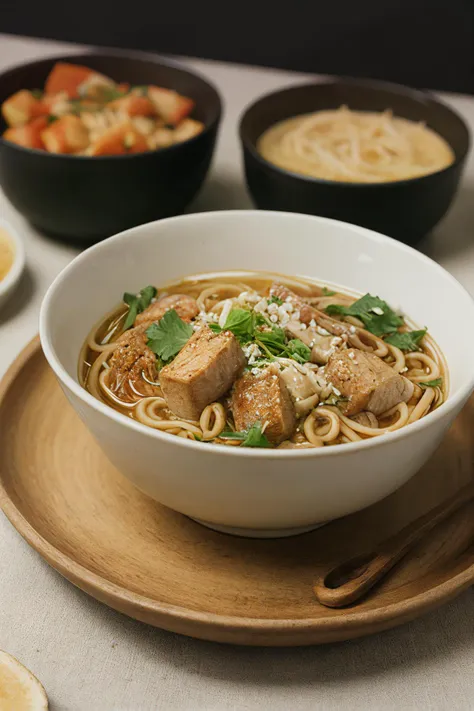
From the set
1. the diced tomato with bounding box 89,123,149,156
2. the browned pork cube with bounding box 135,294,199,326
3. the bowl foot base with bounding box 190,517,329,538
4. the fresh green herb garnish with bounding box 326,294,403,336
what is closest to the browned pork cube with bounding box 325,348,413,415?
the fresh green herb garnish with bounding box 326,294,403,336

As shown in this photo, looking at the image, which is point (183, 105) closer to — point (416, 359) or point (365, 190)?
point (365, 190)

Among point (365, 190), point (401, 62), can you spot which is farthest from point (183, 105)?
point (401, 62)

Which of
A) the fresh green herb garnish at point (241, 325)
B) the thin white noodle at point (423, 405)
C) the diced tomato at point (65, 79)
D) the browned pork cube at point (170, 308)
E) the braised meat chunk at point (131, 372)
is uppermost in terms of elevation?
the fresh green herb garnish at point (241, 325)

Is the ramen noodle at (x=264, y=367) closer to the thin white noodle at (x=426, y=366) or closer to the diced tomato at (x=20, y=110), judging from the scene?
the thin white noodle at (x=426, y=366)

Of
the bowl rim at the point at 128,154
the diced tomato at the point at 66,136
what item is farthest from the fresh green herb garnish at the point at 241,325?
the diced tomato at the point at 66,136

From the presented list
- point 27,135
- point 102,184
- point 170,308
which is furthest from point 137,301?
point 27,135

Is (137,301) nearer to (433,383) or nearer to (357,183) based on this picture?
(433,383)
